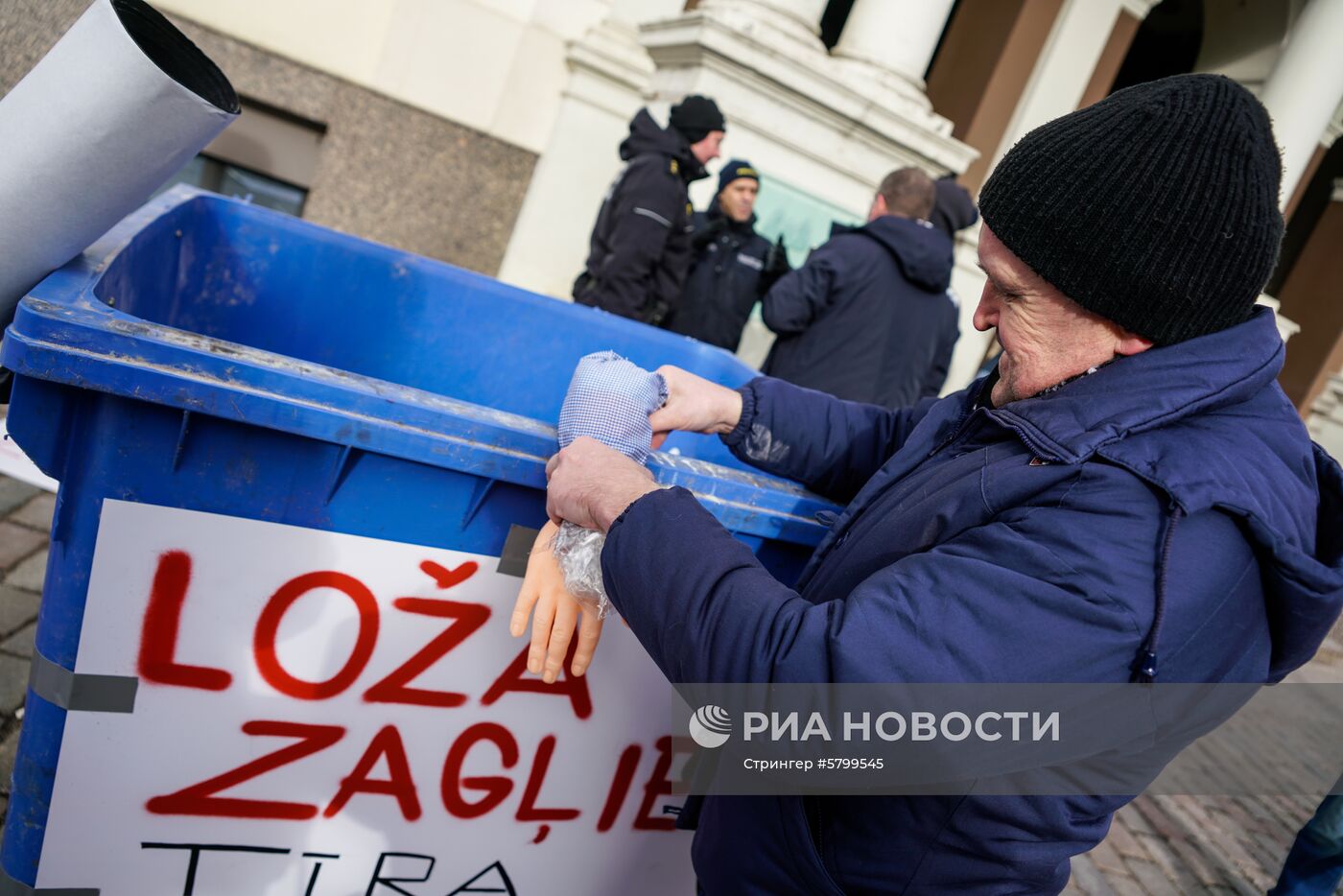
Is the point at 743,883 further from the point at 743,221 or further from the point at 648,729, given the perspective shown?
the point at 743,221

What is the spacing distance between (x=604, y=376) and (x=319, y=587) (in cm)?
57

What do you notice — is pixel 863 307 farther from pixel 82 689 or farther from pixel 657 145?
pixel 82 689

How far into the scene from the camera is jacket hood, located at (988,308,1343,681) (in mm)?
1073

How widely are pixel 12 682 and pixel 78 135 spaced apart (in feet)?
5.61

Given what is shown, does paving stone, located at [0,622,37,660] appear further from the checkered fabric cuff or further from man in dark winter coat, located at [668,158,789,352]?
man in dark winter coat, located at [668,158,789,352]

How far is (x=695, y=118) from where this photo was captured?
421 cm

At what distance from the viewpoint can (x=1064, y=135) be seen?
117cm

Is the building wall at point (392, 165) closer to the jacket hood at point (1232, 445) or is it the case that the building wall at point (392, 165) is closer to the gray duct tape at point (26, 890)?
the gray duct tape at point (26, 890)

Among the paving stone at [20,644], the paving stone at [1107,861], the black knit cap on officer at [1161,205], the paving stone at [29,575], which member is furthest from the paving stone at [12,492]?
the paving stone at [1107,861]

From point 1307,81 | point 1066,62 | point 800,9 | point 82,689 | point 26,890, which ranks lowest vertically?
point 26,890

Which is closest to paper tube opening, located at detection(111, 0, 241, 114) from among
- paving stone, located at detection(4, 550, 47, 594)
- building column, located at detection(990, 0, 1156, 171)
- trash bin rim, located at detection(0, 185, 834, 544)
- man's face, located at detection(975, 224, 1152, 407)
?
trash bin rim, located at detection(0, 185, 834, 544)

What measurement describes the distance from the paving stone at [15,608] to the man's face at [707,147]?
314 cm

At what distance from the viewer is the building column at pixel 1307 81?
7848 millimetres

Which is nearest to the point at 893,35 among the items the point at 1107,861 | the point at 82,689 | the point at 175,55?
the point at 1107,861
